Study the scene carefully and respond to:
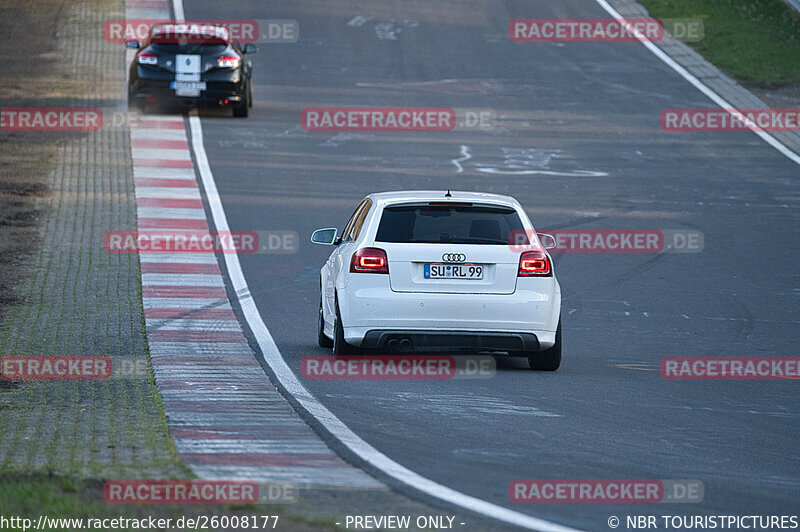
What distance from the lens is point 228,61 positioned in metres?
26.8

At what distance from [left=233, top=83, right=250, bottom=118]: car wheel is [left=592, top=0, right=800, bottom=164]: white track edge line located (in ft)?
33.4

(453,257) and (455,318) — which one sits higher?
(453,257)

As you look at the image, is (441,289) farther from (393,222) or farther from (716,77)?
(716,77)

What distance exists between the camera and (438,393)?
34.2 feet

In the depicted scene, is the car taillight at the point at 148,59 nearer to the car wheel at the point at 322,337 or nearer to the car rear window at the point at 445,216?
the car wheel at the point at 322,337

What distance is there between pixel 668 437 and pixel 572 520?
2.43m

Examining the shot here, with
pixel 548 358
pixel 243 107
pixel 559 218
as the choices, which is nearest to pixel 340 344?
pixel 548 358

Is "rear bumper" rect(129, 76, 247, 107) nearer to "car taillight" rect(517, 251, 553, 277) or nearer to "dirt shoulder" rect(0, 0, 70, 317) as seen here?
"dirt shoulder" rect(0, 0, 70, 317)

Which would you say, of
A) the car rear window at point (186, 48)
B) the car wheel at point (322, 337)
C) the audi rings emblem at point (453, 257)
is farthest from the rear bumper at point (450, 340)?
the car rear window at point (186, 48)

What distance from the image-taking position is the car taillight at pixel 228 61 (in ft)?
87.4

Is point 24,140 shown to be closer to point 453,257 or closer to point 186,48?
point 186,48

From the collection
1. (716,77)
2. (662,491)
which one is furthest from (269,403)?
(716,77)

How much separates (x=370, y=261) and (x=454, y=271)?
28.0 inches

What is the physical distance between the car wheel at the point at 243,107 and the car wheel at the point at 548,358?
1640 centimetres
